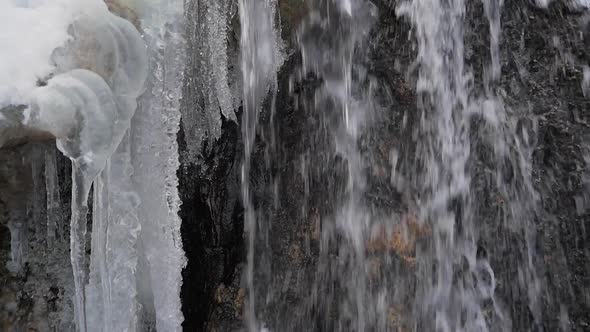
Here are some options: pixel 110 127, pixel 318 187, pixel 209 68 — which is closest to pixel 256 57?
pixel 209 68

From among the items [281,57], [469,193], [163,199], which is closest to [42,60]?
[163,199]

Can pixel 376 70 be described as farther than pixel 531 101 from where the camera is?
Yes

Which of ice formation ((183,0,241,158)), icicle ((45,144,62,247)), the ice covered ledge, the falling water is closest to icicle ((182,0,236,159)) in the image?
ice formation ((183,0,241,158))

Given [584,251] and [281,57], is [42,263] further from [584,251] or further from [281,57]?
[584,251]

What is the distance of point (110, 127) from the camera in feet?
6.80

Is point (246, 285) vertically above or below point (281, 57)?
below

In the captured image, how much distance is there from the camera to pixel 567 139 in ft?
7.97

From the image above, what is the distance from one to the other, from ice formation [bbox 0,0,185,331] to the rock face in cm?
27

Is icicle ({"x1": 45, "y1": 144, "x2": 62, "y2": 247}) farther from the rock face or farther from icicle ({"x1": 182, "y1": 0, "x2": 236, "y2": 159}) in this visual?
icicle ({"x1": 182, "y1": 0, "x2": 236, "y2": 159})

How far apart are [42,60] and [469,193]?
1.86 metres

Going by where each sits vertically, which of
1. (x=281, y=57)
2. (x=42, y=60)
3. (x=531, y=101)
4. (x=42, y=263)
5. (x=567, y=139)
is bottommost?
(x=42, y=263)

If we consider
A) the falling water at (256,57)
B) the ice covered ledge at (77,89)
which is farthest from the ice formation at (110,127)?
the falling water at (256,57)

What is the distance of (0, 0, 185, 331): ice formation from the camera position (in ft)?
6.56

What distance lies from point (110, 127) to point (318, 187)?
111 cm
